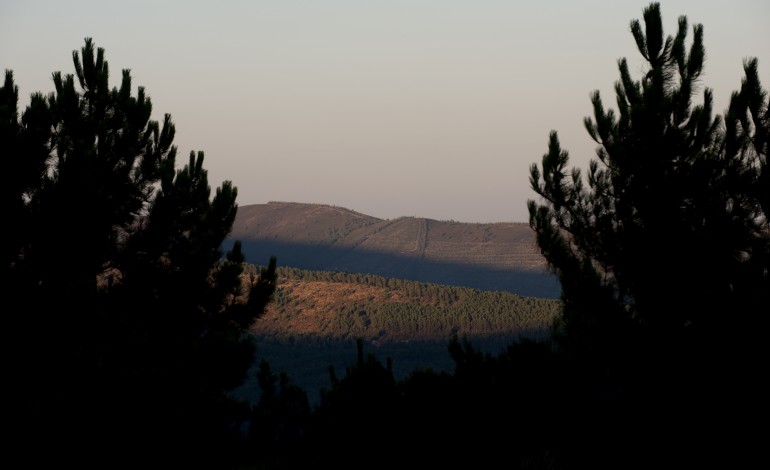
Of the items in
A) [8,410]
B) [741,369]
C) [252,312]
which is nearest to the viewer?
[8,410]

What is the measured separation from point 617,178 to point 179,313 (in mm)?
11463

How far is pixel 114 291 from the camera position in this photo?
22.6 meters

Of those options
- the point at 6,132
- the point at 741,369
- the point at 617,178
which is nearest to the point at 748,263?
the point at 617,178

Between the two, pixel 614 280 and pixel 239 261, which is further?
pixel 239 261

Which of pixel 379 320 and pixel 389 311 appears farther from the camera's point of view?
pixel 389 311

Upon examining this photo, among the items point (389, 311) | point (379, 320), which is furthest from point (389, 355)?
point (389, 311)

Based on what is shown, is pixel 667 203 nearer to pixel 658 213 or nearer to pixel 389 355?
pixel 658 213

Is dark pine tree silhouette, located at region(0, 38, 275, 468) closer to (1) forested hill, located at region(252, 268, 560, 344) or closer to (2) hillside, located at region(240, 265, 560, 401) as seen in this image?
(2) hillside, located at region(240, 265, 560, 401)

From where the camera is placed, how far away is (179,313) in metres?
23.0

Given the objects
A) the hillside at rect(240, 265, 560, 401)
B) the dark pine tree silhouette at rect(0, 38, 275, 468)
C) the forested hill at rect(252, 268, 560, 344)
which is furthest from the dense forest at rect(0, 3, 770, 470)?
the forested hill at rect(252, 268, 560, 344)

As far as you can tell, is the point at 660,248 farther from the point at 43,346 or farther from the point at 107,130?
the point at 107,130

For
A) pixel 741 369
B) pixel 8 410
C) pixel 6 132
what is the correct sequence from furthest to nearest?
pixel 6 132 → pixel 741 369 → pixel 8 410

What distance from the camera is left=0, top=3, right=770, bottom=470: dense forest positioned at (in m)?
10.5

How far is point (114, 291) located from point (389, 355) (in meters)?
12.0
